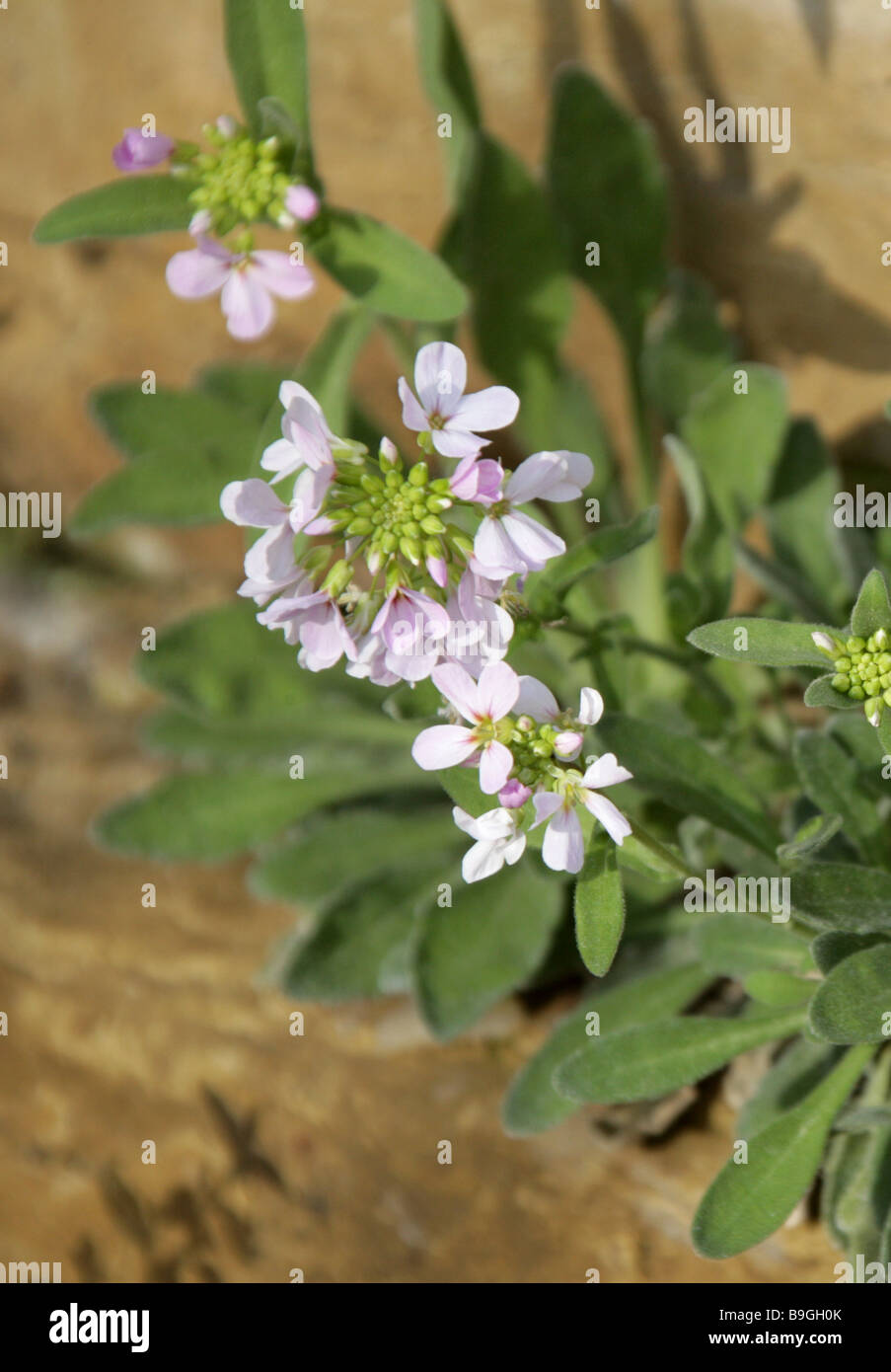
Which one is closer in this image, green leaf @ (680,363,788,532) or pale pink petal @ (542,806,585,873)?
pale pink petal @ (542,806,585,873)

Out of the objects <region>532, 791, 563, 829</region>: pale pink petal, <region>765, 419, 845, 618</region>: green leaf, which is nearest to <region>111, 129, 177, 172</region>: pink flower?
<region>532, 791, 563, 829</region>: pale pink petal

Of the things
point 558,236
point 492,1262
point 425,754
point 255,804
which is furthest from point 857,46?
point 492,1262

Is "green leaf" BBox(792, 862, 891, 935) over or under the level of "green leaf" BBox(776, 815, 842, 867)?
under

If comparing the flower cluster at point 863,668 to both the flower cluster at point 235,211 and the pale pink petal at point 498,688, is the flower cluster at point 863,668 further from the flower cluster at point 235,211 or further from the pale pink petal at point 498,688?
the flower cluster at point 235,211

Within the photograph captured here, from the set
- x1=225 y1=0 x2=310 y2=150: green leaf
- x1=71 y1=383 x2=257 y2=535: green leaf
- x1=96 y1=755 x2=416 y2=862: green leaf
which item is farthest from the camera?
x1=96 y1=755 x2=416 y2=862: green leaf

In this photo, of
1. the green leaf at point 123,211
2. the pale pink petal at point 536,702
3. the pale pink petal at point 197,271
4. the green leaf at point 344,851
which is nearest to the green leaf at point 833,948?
the pale pink petal at point 536,702

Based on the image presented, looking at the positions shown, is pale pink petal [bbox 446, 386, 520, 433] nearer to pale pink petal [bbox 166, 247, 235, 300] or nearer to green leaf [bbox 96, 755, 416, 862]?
pale pink petal [bbox 166, 247, 235, 300]

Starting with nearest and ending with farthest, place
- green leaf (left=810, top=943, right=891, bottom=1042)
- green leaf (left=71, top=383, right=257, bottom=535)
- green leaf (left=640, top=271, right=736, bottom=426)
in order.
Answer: green leaf (left=810, top=943, right=891, bottom=1042) < green leaf (left=71, top=383, right=257, bottom=535) < green leaf (left=640, top=271, right=736, bottom=426)
